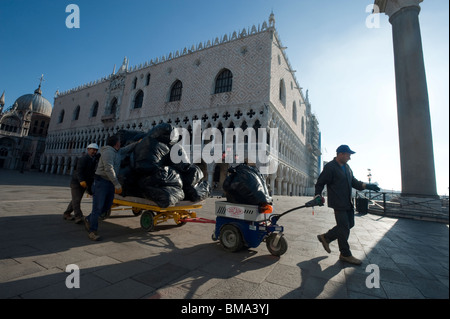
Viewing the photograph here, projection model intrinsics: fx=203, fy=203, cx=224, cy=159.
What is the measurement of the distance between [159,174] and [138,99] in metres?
27.9

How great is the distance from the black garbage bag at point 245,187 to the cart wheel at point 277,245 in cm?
51

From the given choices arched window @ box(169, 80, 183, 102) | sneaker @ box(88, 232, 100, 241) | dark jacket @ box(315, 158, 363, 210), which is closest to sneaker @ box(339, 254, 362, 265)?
dark jacket @ box(315, 158, 363, 210)

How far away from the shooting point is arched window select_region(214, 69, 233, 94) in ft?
68.0

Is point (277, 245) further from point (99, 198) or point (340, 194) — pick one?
point (99, 198)

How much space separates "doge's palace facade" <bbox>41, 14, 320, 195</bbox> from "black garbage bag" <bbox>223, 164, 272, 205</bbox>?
47.8 feet

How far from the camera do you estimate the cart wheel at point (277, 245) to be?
288cm

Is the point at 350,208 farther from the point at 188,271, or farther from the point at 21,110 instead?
the point at 21,110

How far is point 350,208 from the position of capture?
3.08m


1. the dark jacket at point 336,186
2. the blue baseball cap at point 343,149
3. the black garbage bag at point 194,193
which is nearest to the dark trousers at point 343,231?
the dark jacket at point 336,186

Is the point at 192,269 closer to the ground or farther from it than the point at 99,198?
closer to the ground

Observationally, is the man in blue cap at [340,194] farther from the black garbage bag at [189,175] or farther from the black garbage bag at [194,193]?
the black garbage bag at [189,175]

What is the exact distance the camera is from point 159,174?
156 inches

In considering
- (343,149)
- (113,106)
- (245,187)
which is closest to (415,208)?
(343,149)
